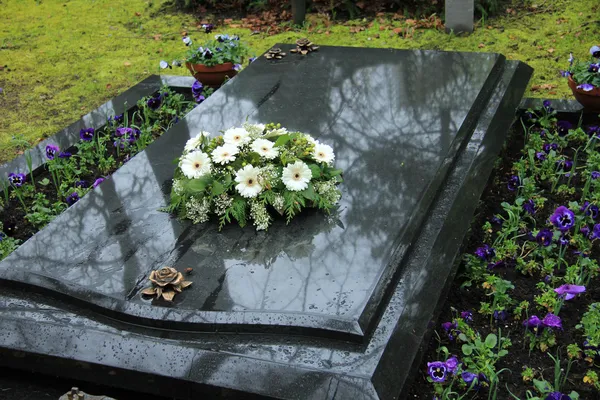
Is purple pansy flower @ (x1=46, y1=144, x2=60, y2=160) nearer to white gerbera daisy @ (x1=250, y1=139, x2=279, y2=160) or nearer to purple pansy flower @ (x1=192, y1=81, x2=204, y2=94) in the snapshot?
purple pansy flower @ (x1=192, y1=81, x2=204, y2=94)

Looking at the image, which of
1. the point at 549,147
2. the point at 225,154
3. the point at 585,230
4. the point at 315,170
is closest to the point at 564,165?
the point at 549,147

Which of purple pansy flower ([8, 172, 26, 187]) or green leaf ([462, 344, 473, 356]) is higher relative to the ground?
purple pansy flower ([8, 172, 26, 187])

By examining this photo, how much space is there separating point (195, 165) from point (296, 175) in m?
0.46

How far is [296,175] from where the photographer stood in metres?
3.31

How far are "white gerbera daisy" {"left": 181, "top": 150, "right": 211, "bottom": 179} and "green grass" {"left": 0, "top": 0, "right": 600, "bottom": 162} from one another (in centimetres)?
279

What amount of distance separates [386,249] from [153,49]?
507 centimetres

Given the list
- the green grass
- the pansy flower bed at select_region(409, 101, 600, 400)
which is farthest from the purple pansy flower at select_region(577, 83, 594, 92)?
the green grass

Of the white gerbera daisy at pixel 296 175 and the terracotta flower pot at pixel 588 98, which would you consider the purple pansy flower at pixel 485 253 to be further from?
the terracotta flower pot at pixel 588 98

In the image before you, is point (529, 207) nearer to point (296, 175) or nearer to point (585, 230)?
point (585, 230)

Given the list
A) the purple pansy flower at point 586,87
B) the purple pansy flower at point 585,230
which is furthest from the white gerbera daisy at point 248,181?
the purple pansy flower at point 586,87

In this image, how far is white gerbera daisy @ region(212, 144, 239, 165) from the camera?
10.9 ft

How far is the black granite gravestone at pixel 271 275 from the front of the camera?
2670 millimetres

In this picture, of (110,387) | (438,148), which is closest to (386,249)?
(438,148)

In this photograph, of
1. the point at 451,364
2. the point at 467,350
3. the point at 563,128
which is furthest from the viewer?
the point at 563,128
